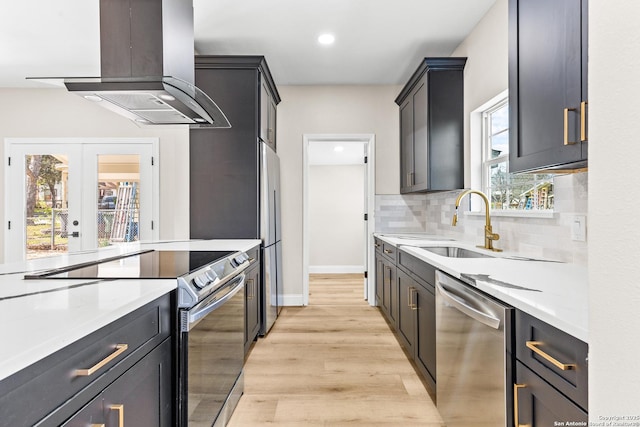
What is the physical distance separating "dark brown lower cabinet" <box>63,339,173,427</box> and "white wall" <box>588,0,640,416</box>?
1040 mm

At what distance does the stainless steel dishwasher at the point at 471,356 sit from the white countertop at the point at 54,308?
113cm

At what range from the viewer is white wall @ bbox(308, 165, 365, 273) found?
23.2 ft

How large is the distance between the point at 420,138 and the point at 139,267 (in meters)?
2.84

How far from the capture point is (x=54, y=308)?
3.11ft

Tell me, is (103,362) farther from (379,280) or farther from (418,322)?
(379,280)

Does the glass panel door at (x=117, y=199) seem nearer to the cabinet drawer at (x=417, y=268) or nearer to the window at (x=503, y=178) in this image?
the cabinet drawer at (x=417, y=268)

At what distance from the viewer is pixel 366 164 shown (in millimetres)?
4742

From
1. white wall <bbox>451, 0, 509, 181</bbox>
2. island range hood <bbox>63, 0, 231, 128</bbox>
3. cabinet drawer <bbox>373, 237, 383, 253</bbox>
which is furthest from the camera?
cabinet drawer <bbox>373, 237, 383, 253</bbox>

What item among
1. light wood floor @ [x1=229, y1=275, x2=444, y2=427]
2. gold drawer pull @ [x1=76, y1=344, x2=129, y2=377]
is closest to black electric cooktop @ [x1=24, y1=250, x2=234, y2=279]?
gold drawer pull @ [x1=76, y1=344, x2=129, y2=377]

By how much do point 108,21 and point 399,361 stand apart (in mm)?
2802

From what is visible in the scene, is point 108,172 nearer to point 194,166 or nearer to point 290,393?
point 194,166

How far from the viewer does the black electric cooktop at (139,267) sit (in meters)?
1.39

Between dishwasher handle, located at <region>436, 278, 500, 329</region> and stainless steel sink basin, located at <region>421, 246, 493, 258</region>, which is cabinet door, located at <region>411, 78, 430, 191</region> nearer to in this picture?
stainless steel sink basin, located at <region>421, 246, 493, 258</region>

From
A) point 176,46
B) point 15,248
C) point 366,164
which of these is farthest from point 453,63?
point 15,248
